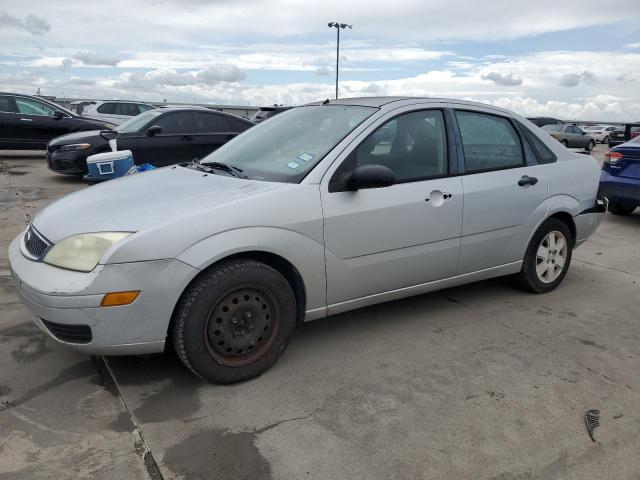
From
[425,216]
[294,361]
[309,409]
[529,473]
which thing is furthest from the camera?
[425,216]

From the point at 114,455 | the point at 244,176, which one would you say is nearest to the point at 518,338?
the point at 244,176

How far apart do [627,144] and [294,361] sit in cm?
661

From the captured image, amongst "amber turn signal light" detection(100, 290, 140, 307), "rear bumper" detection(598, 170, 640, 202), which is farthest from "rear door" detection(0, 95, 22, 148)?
"rear bumper" detection(598, 170, 640, 202)

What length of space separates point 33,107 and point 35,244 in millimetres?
11453

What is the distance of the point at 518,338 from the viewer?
3773mm

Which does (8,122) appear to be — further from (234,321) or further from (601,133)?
(601,133)

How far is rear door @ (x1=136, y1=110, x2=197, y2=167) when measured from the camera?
919cm

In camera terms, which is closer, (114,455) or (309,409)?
(114,455)

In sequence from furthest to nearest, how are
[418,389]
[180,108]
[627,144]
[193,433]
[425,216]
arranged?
1. [180,108]
2. [627,144]
3. [425,216]
4. [418,389]
5. [193,433]

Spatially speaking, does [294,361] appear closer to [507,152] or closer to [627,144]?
[507,152]

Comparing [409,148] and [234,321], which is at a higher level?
[409,148]

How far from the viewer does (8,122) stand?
12531mm

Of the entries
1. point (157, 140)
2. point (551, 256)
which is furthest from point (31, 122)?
point (551, 256)

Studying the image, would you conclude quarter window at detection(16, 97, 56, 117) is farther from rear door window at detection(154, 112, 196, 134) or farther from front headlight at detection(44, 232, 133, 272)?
front headlight at detection(44, 232, 133, 272)
